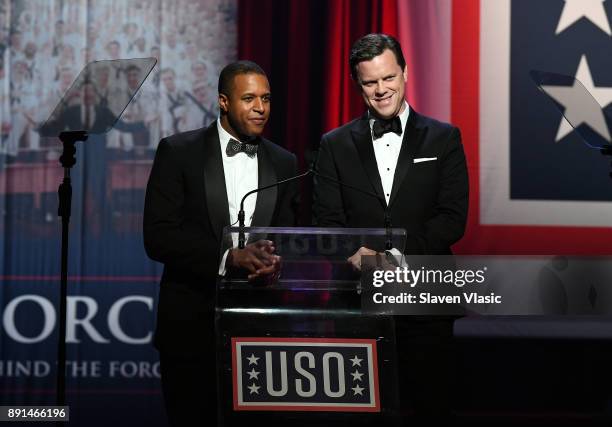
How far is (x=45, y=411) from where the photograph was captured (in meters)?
2.86

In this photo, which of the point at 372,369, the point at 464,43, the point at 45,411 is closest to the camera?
the point at 372,369

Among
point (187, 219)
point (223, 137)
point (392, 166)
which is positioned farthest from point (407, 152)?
point (187, 219)

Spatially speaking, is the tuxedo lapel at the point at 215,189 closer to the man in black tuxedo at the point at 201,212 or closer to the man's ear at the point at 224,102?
the man in black tuxedo at the point at 201,212

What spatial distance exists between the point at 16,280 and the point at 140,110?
1093mm

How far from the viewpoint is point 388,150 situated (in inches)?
107

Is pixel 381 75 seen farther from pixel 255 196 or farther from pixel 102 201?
pixel 102 201

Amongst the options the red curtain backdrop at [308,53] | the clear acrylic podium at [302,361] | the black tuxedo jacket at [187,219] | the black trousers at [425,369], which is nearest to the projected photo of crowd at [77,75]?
the red curtain backdrop at [308,53]

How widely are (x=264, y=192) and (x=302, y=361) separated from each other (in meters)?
0.89

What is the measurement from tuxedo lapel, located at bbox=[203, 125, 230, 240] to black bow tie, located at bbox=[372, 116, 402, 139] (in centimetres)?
49

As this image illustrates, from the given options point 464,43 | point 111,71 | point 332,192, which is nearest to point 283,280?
point 332,192

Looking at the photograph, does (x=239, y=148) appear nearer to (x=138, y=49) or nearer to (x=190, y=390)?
(x=190, y=390)

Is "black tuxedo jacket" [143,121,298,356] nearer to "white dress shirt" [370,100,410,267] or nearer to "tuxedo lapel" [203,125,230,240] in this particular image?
"tuxedo lapel" [203,125,230,240]

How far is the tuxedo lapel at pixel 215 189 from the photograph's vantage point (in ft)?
8.48

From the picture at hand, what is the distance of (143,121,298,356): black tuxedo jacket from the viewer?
2.57 meters
